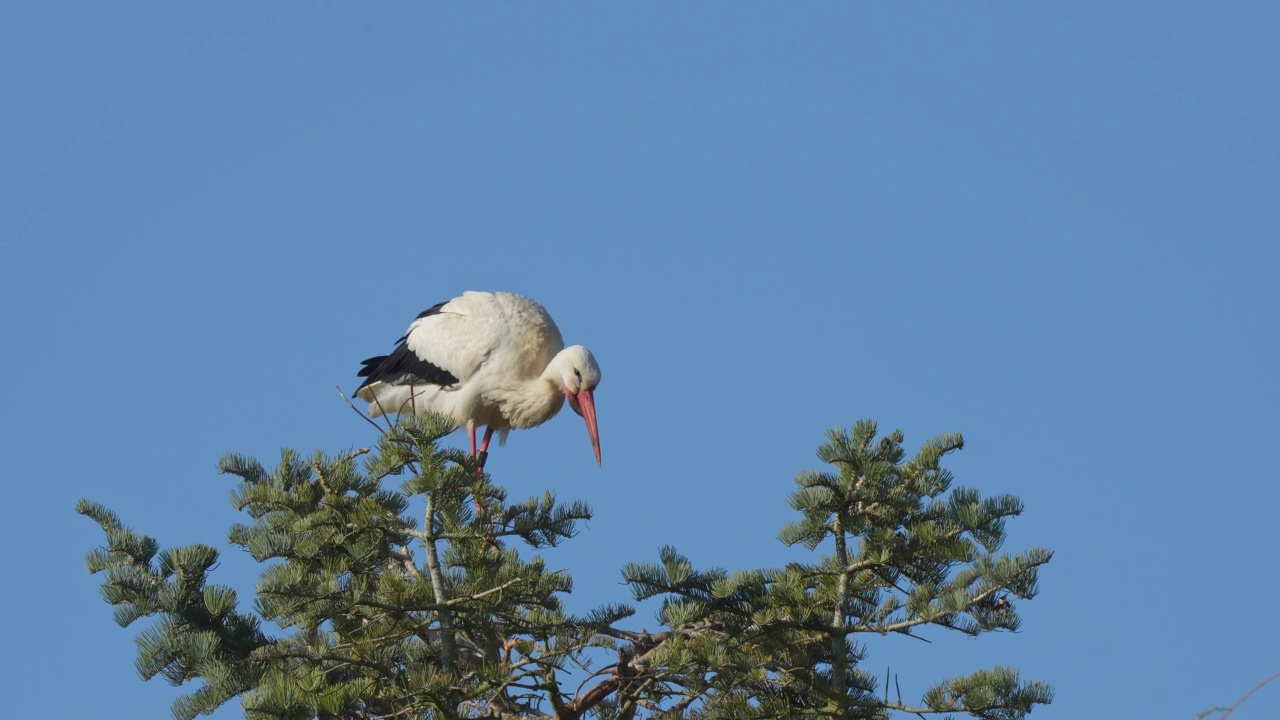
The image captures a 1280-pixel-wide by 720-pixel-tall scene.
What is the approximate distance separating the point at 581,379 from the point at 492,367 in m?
0.75

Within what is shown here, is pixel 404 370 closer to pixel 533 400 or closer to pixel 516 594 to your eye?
pixel 533 400

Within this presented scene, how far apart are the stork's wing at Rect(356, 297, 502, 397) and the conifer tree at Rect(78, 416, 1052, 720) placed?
18.5 feet

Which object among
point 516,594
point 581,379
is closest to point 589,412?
point 581,379

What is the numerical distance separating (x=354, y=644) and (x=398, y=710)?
0.35 meters

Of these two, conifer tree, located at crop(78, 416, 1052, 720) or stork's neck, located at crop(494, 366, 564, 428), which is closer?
conifer tree, located at crop(78, 416, 1052, 720)

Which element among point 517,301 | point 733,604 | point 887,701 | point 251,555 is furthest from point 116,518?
point 517,301

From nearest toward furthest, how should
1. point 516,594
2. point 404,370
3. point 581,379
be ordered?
point 516,594, point 581,379, point 404,370

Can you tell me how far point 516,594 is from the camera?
693cm

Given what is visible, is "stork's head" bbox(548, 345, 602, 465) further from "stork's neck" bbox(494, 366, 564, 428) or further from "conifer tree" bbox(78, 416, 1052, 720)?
"conifer tree" bbox(78, 416, 1052, 720)

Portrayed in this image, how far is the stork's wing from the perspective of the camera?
12867mm

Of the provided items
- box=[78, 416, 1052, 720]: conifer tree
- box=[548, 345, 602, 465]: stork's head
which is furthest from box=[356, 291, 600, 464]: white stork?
box=[78, 416, 1052, 720]: conifer tree

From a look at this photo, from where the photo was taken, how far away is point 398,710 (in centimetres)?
704

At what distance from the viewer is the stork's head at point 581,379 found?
41.1 ft

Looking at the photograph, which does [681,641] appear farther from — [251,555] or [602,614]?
[251,555]
